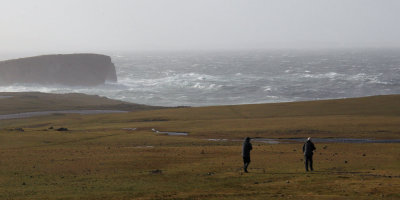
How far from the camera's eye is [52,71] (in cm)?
14938

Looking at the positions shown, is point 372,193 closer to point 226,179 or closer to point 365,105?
point 226,179

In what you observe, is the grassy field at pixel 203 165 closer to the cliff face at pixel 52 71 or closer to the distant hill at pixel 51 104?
the distant hill at pixel 51 104

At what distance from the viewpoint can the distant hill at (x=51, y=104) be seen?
81.8 metres

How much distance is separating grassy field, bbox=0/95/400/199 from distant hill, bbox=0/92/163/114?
34.7m

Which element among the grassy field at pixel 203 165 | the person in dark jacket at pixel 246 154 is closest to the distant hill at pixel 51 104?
the grassy field at pixel 203 165

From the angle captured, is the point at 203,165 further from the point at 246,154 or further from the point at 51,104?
the point at 51,104

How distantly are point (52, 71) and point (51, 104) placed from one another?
6467 cm

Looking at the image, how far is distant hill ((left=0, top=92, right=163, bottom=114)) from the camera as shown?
268 ft

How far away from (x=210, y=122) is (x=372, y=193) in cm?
3740

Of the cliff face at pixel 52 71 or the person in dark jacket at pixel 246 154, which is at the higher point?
the cliff face at pixel 52 71

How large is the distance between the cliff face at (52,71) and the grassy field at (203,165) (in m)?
104

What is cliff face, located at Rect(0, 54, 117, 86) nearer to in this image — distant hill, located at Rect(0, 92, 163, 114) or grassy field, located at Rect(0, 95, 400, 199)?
distant hill, located at Rect(0, 92, 163, 114)

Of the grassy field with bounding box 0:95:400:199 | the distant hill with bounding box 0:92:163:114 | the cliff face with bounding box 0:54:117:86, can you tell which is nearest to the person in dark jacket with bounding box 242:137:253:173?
the grassy field with bounding box 0:95:400:199

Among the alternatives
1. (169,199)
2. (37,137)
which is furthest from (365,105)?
(169,199)
